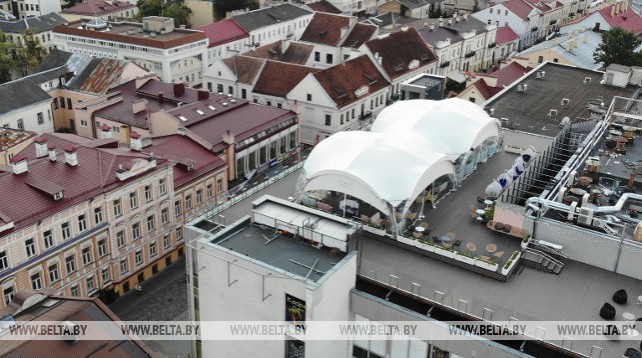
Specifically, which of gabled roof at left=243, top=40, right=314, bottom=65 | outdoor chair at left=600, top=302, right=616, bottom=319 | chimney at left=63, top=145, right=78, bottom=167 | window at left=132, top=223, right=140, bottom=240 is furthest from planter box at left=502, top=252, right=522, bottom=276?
gabled roof at left=243, top=40, right=314, bottom=65

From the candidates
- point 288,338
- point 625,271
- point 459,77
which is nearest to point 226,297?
point 288,338

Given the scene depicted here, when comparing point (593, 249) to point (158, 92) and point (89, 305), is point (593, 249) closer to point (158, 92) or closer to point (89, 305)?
point (89, 305)

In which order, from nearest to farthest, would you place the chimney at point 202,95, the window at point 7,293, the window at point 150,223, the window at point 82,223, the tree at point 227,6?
the window at point 7,293, the window at point 82,223, the window at point 150,223, the chimney at point 202,95, the tree at point 227,6

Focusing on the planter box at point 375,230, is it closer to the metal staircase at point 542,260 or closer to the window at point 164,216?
the metal staircase at point 542,260

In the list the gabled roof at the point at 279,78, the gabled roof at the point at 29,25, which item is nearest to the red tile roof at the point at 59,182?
the gabled roof at the point at 279,78

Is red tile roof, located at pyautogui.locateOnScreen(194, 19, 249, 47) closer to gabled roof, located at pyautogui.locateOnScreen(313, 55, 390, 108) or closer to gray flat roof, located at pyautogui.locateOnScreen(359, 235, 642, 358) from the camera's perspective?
gabled roof, located at pyautogui.locateOnScreen(313, 55, 390, 108)

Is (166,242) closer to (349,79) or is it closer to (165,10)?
(349,79)
